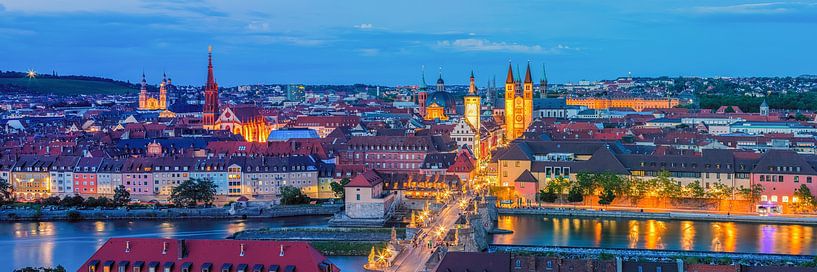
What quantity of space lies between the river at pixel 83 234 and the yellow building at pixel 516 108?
35.1 metres

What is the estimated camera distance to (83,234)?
3353 centimetres

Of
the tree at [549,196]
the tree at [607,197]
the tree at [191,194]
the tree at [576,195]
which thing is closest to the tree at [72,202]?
the tree at [191,194]

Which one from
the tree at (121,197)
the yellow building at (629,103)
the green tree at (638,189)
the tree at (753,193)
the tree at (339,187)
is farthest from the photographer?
the yellow building at (629,103)

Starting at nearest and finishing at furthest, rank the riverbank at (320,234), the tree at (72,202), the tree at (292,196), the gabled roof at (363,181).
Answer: the riverbank at (320,234)
the gabled roof at (363,181)
the tree at (292,196)
the tree at (72,202)

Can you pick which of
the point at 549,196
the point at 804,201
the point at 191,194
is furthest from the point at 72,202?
the point at 804,201

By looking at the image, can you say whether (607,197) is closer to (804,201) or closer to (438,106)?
(804,201)

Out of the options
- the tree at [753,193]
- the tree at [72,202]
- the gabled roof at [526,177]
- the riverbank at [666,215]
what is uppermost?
the gabled roof at [526,177]

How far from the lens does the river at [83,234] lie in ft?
93.0

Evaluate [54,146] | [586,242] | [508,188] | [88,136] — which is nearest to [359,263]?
[586,242]

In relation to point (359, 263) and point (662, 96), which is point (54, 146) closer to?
point (359, 263)

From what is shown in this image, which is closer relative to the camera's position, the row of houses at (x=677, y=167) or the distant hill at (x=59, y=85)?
the row of houses at (x=677, y=167)

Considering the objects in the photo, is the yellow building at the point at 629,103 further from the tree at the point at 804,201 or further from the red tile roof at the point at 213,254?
the red tile roof at the point at 213,254

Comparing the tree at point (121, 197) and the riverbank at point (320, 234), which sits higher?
the tree at point (121, 197)

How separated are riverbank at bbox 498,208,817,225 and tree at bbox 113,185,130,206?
16032mm
